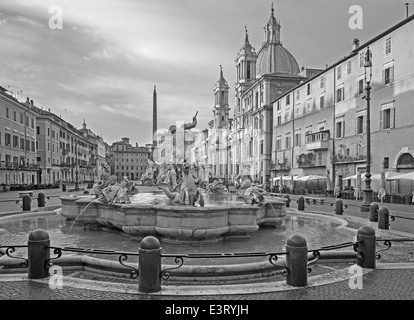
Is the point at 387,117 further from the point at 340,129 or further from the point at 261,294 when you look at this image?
the point at 261,294

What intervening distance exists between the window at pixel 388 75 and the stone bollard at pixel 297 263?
30486 mm

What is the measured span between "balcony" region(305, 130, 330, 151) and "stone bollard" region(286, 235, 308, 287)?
1543 inches

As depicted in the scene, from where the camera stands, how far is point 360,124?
126 feet

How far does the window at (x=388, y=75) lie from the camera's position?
32.9 m

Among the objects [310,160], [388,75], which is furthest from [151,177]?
[388,75]

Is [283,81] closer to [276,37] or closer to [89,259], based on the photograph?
[276,37]

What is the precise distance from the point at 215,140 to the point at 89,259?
100597mm

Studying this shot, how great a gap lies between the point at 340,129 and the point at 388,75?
9847 mm

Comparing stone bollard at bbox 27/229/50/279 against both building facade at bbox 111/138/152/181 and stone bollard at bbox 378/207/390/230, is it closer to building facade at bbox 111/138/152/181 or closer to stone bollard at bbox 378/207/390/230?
stone bollard at bbox 378/207/390/230

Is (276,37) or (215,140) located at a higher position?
(276,37)

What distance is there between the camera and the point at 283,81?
67000mm

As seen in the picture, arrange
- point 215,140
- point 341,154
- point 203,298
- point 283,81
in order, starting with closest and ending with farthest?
1. point 203,298
2. point 341,154
3. point 283,81
4. point 215,140

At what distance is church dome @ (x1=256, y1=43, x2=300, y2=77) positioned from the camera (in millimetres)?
72188
